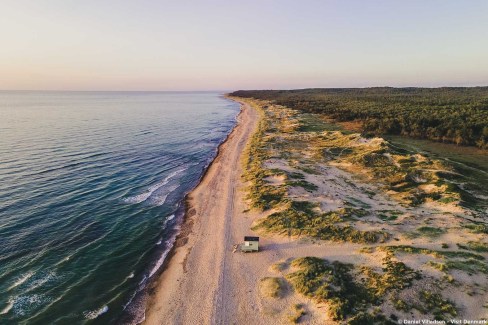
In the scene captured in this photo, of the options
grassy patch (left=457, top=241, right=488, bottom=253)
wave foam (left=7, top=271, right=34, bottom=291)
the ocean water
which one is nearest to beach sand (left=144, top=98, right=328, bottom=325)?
the ocean water

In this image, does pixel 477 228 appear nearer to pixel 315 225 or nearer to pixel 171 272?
pixel 315 225

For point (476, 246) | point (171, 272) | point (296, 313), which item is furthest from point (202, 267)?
point (476, 246)

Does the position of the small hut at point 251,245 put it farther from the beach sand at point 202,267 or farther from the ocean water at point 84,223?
the ocean water at point 84,223

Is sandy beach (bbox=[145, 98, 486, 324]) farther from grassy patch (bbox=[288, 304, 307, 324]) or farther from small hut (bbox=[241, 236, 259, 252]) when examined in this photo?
small hut (bbox=[241, 236, 259, 252])

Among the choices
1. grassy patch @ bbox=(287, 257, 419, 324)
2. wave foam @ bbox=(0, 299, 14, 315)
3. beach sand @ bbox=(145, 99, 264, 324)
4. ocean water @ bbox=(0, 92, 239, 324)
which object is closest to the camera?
grassy patch @ bbox=(287, 257, 419, 324)

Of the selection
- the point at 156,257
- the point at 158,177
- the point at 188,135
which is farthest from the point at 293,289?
the point at 188,135

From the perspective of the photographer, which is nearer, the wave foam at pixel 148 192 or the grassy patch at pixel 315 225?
the grassy patch at pixel 315 225

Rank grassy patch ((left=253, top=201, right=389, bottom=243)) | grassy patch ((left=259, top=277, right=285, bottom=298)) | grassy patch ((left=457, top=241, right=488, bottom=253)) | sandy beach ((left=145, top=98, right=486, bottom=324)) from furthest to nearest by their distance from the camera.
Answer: grassy patch ((left=253, top=201, right=389, bottom=243)) → grassy patch ((left=457, top=241, right=488, bottom=253)) → grassy patch ((left=259, top=277, right=285, bottom=298)) → sandy beach ((left=145, top=98, right=486, bottom=324))

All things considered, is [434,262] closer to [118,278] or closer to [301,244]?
[301,244]

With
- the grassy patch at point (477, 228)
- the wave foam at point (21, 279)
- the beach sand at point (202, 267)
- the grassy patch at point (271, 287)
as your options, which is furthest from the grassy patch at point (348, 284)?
the wave foam at point (21, 279)

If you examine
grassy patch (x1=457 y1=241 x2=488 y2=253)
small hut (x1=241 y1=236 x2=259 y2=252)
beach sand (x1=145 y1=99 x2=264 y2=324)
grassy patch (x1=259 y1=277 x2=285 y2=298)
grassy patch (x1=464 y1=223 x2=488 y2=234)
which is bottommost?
beach sand (x1=145 y1=99 x2=264 y2=324)

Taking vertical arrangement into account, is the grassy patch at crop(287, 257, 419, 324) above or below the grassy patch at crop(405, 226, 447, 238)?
below

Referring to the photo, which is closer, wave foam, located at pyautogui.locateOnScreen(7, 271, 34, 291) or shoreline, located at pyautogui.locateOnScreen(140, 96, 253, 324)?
shoreline, located at pyautogui.locateOnScreen(140, 96, 253, 324)

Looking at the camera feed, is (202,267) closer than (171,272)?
No
